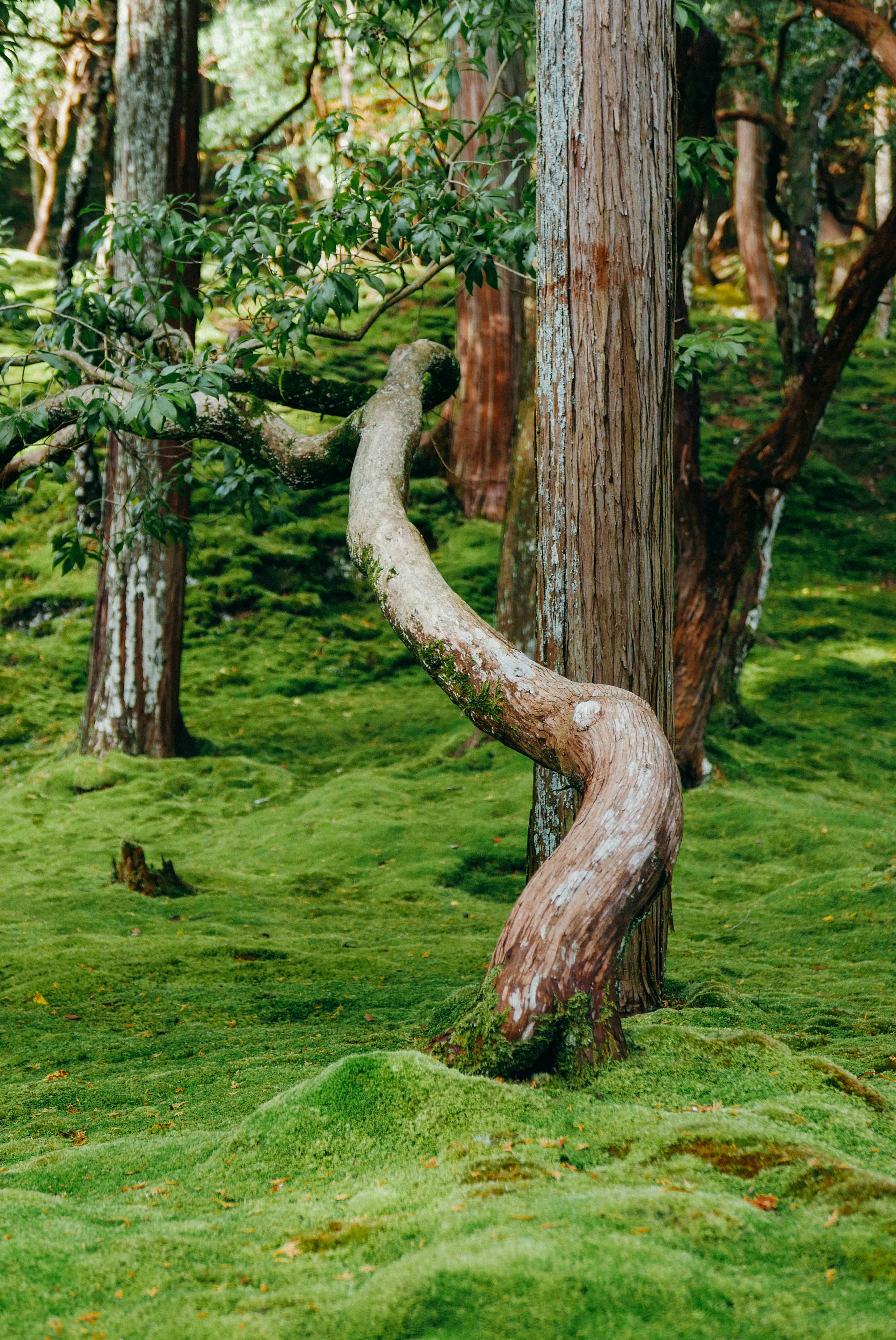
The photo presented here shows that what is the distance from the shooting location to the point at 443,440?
1323 centimetres

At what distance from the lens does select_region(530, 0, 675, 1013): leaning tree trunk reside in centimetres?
361

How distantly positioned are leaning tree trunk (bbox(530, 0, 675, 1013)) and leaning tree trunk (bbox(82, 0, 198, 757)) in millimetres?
6031

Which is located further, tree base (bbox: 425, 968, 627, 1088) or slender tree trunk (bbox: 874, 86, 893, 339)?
slender tree trunk (bbox: 874, 86, 893, 339)

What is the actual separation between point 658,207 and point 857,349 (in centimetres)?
1619

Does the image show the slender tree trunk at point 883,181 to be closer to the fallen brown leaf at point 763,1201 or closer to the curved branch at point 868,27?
the curved branch at point 868,27

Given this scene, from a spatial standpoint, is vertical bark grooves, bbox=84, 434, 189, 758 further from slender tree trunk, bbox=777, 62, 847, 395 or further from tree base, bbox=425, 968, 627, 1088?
tree base, bbox=425, 968, 627, 1088

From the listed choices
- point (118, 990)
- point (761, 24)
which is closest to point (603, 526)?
point (118, 990)

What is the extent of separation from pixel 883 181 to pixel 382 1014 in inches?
692

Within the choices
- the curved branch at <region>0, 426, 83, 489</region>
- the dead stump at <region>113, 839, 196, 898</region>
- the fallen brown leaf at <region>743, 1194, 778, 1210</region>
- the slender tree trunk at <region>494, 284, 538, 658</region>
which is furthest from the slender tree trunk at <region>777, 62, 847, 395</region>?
the fallen brown leaf at <region>743, 1194, 778, 1210</region>

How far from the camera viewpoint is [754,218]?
61.6 ft

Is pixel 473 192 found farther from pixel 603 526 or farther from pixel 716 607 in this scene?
pixel 716 607

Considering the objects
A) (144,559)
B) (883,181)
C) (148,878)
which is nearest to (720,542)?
(144,559)

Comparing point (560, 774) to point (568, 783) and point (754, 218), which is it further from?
point (754, 218)

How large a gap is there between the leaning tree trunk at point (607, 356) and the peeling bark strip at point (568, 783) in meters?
0.55
